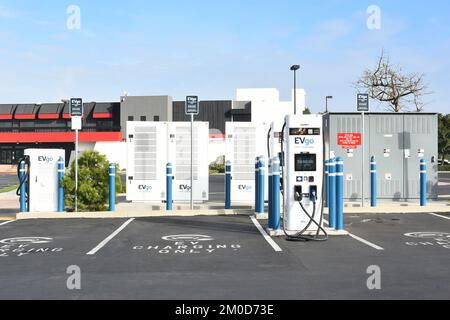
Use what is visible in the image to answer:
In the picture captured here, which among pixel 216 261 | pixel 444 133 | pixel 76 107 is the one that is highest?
pixel 444 133

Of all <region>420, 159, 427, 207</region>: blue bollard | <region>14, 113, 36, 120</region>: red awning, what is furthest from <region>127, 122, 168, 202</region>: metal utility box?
<region>14, 113, 36, 120</region>: red awning

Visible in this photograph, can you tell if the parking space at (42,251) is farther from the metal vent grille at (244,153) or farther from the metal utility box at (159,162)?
the metal vent grille at (244,153)

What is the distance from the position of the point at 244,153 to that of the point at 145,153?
10.2 ft

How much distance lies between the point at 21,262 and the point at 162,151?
9313mm

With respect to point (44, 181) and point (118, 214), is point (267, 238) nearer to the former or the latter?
point (118, 214)

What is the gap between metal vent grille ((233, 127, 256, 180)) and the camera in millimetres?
18141

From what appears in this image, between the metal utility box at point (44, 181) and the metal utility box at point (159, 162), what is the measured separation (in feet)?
8.91

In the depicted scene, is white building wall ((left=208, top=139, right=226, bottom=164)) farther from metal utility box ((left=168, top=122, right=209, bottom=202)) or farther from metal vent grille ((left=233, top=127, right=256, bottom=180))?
metal utility box ((left=168, top=122, right=209, bottom=202))

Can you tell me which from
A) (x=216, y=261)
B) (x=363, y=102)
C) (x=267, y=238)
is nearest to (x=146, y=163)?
(x=363, y=102)

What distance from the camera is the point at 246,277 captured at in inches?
298

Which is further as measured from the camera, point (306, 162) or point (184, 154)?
point (184, 154)

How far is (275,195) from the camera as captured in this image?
38.9ft
